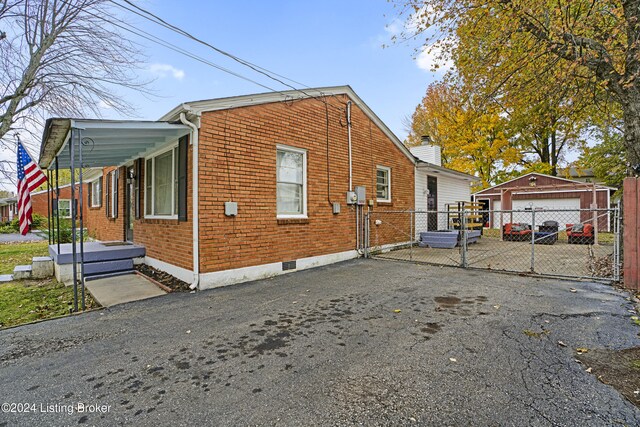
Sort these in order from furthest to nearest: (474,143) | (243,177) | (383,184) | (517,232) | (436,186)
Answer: (474,143)
(517,232)
(436,186)
(383,184)
(243,177)

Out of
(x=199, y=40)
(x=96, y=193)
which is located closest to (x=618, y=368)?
(x=199, y=40)

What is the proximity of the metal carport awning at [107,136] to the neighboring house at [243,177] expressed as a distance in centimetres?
2

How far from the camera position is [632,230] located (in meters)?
4.96

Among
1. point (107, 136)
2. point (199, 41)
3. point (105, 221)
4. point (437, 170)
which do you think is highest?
point (199, 41)

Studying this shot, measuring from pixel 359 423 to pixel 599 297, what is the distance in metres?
4.86

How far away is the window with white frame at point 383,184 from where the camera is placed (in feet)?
33.0

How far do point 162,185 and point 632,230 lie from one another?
8.91 meters

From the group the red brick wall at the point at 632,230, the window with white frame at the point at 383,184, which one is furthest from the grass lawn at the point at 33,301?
the red brick wall at the point at 632,230

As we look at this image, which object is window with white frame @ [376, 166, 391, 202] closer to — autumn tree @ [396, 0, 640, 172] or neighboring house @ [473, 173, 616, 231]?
autumn tree @ [396, 0, 640, 172]

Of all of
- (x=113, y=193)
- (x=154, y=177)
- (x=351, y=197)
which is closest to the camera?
(x=154, y=177)

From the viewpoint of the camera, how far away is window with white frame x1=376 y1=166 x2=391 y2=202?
10047 mm

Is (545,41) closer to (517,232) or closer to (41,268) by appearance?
(517,232)

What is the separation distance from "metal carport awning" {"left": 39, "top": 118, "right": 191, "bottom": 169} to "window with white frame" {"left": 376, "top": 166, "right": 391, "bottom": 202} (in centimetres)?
622

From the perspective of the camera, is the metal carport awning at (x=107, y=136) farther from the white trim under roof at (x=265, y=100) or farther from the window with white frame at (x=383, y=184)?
the window with white frame at (x=383, y=184)
